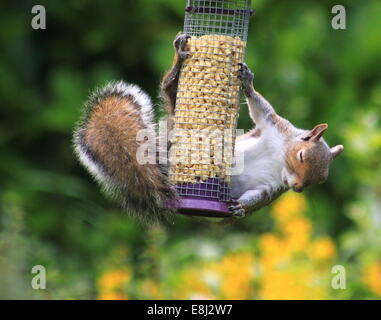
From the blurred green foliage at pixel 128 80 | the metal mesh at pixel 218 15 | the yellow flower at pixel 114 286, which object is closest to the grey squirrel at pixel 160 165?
the metal mesh at pixel 218 15

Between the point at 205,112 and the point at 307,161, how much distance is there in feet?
1.56

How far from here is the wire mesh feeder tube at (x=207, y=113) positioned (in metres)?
3.24

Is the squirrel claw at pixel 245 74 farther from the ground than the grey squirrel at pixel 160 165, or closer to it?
farther from the ground

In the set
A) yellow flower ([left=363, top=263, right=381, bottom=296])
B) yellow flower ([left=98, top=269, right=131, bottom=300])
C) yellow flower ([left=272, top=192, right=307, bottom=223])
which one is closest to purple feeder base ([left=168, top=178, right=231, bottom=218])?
yellow flower ([left=98, top=269, right=131, bottom=300])

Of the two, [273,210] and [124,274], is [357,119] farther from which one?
[124,274]

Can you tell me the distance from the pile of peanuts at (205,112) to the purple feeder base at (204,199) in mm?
30

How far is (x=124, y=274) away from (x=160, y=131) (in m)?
1.17

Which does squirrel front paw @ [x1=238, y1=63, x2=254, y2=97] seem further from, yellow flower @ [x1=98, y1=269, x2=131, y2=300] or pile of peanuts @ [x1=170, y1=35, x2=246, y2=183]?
yellow flower @ [x1=98, y1=269, x2=131, y2=300]

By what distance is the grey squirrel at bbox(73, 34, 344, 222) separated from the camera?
3.12 meters

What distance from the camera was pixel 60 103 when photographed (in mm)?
5965

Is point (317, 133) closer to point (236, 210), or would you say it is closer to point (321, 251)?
point (236, 210)

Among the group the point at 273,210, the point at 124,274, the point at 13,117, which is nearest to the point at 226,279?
the point at 124,274

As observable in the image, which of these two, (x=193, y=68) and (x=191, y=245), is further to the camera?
(x=191, y=245)

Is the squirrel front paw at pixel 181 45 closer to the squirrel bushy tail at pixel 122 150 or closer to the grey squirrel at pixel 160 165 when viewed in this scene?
the grey squirrel at pixel 160 165
